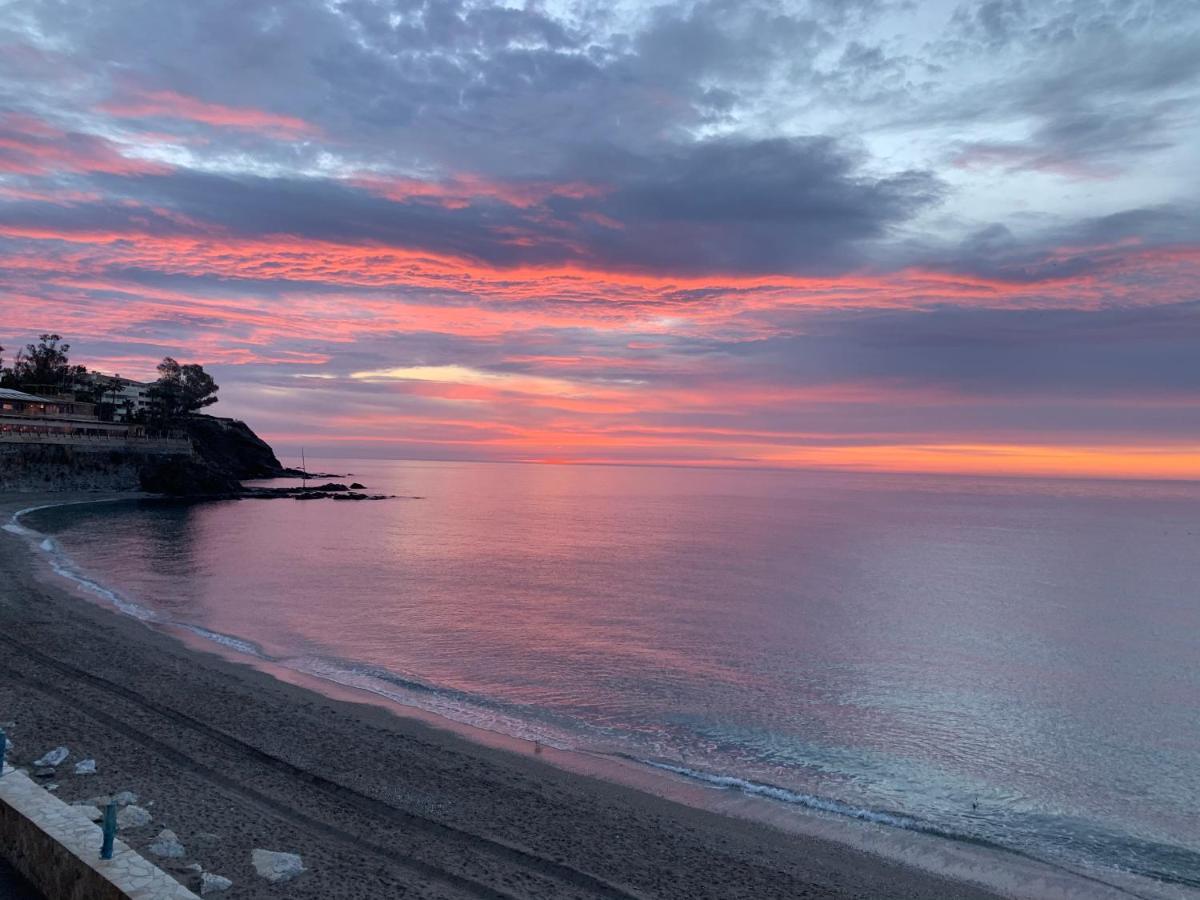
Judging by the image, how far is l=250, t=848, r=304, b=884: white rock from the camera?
36.8 feet

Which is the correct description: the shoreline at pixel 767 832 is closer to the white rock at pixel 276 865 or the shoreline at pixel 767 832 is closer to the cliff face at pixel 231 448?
the white rock at pixel 276 865

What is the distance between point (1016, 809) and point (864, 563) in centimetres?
4904

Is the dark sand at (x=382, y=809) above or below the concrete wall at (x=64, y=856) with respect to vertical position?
below

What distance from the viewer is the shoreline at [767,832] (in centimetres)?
1325

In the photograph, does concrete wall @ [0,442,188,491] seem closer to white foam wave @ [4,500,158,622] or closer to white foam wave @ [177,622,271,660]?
white foam wave @ [4,500,158,622]

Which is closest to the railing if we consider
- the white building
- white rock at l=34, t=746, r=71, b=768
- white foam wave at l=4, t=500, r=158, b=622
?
the white building

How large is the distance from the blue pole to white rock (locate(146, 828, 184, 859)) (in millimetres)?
2843

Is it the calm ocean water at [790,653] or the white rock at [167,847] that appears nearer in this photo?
the white rock at [167,847]

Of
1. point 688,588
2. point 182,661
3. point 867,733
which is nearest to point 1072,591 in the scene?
point 688,588

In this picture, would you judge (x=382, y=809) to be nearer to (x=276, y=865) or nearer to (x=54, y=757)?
(x=276, y=865)

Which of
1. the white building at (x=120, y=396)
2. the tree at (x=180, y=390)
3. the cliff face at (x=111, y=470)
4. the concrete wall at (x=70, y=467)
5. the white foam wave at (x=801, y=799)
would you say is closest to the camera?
the white foam wave at (x=801, y=799)

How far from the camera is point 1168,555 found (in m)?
→ 77.6

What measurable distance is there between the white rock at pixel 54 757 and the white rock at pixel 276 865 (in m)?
5.49

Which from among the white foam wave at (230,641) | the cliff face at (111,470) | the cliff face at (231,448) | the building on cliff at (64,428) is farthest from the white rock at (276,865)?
the cliff face at (231,448)
